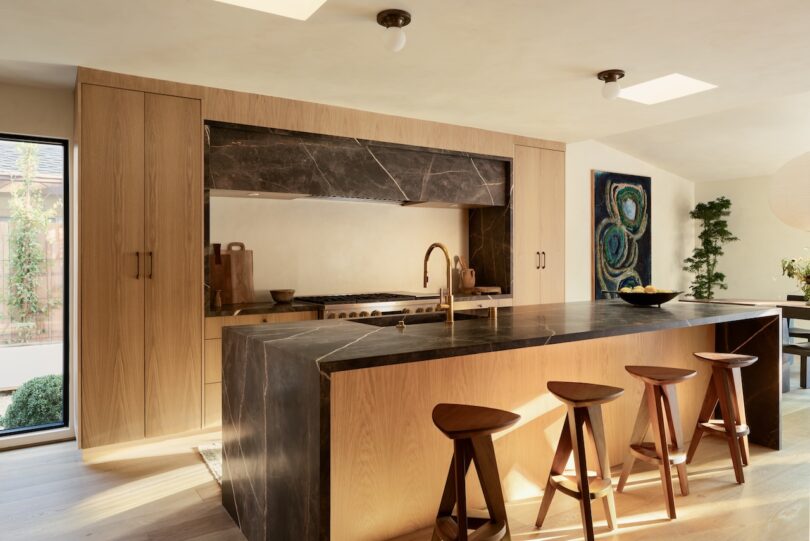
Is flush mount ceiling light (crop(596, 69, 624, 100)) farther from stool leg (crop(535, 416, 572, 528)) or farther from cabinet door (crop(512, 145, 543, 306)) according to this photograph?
stool leg (crop(535, 416, 572, 528))

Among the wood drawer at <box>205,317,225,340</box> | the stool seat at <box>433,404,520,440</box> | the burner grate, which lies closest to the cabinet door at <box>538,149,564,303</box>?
the burner grate

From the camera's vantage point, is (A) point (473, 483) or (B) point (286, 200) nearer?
(A) point (473, 483)

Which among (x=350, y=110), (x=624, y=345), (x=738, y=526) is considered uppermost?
(x=350, y=110)

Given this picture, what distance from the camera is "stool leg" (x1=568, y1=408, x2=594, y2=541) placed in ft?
7.37

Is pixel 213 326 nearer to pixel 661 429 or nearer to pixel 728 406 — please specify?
pixel 661 429

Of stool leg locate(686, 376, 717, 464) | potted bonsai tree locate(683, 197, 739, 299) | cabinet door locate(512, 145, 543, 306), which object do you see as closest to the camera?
stool leg locate(686, 376, 717, 464)

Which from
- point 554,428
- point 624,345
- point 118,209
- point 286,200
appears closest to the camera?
point 554,428

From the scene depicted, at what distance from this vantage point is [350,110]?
14.5ft

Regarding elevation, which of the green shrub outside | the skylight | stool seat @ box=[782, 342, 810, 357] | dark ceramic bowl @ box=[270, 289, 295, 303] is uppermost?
the skylight

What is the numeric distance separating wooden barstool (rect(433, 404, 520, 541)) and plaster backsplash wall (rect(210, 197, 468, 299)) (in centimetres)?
289

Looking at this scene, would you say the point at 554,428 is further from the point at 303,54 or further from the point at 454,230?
the point at 454,230

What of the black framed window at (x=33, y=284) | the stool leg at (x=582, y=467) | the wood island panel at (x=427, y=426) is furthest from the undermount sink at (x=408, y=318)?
the black framed window at (x=33, y=284)

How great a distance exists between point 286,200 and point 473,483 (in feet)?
9.50

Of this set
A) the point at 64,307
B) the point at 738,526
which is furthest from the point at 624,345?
the point at 64,307
